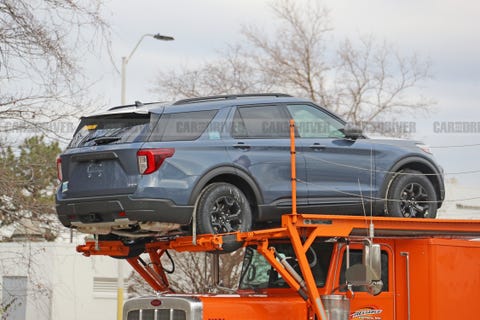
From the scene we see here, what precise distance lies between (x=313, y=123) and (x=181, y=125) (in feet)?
5.66

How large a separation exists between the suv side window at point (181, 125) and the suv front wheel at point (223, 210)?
1.89 ft

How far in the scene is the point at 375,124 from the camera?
26547mm

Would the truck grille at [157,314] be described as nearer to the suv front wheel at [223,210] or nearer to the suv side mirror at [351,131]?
the suv front wheel at [223,210]

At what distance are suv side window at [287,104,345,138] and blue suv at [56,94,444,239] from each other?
0.04 ft

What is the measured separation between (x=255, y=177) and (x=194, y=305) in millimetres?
1709

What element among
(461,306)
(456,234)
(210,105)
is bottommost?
(461,306)

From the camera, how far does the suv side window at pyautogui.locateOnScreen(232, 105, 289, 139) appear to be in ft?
33.2

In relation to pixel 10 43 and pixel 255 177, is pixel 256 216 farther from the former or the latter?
pixel 10 43

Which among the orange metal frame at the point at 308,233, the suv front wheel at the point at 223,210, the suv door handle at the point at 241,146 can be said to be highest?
the suv door handle at the point at 241,146

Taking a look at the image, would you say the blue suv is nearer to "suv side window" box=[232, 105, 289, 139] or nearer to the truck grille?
"suv side window" box=[232, 105, 289, 139]

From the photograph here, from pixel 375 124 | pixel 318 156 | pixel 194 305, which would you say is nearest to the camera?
pixel 194 305

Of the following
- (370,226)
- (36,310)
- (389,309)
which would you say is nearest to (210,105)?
(370,226)

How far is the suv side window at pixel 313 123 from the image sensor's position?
34.7 ft

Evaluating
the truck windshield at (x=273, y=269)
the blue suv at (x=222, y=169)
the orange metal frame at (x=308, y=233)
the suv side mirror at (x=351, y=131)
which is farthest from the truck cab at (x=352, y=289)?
the suv side mirror at (x=351, y=131)
